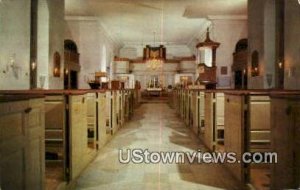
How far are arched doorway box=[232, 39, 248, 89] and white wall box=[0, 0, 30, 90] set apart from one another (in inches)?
321

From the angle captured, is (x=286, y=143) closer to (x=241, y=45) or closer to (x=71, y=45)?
Result: (x=241, y=45)

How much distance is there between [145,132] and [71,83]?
7.58 metres

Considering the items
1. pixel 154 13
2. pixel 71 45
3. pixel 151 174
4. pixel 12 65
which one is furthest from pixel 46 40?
pixel 151 174

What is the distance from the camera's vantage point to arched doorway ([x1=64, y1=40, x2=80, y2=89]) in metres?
13.3

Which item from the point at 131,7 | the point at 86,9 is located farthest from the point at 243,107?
the point at 86,9

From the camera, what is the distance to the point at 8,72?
778 centimetres

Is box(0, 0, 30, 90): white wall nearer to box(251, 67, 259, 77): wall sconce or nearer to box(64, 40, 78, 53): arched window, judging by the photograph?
box(64, 40, 78, 53): arched window

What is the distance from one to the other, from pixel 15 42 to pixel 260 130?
21.3 feet

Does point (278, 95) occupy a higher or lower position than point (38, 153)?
higher

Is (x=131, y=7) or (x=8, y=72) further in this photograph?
(x=131, y=7)

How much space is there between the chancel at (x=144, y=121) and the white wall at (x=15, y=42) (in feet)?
0.10

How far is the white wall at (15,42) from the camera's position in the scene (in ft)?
24.9

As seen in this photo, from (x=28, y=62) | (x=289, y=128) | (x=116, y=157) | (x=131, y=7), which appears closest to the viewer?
(x=289, y=128)

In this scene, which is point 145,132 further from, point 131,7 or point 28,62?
point 131,7
